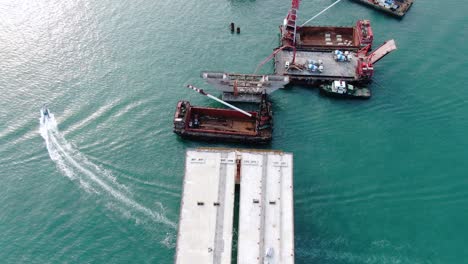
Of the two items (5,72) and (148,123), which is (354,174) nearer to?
(148,123)

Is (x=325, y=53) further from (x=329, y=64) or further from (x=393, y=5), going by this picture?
(x=393, y=5)

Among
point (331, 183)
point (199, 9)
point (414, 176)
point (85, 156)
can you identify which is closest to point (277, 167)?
point (331, 183)

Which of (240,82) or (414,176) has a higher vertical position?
(240,82)

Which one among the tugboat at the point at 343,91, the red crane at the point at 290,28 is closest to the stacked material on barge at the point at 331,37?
the red crane at the point at 290,28

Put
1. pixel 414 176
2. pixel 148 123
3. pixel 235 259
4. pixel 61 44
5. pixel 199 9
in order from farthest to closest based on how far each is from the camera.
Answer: pixel 199 9 < pixel 61 44 < pixel 148 123 < pixel 414 176 < pixel 235 259

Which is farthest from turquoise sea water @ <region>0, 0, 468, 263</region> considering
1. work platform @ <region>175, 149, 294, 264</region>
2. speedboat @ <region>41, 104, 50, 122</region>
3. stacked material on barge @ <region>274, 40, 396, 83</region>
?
work platform @ <region>175, 149, 294, 264</region>

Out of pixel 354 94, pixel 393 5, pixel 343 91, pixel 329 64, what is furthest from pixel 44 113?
pixel 393 5
